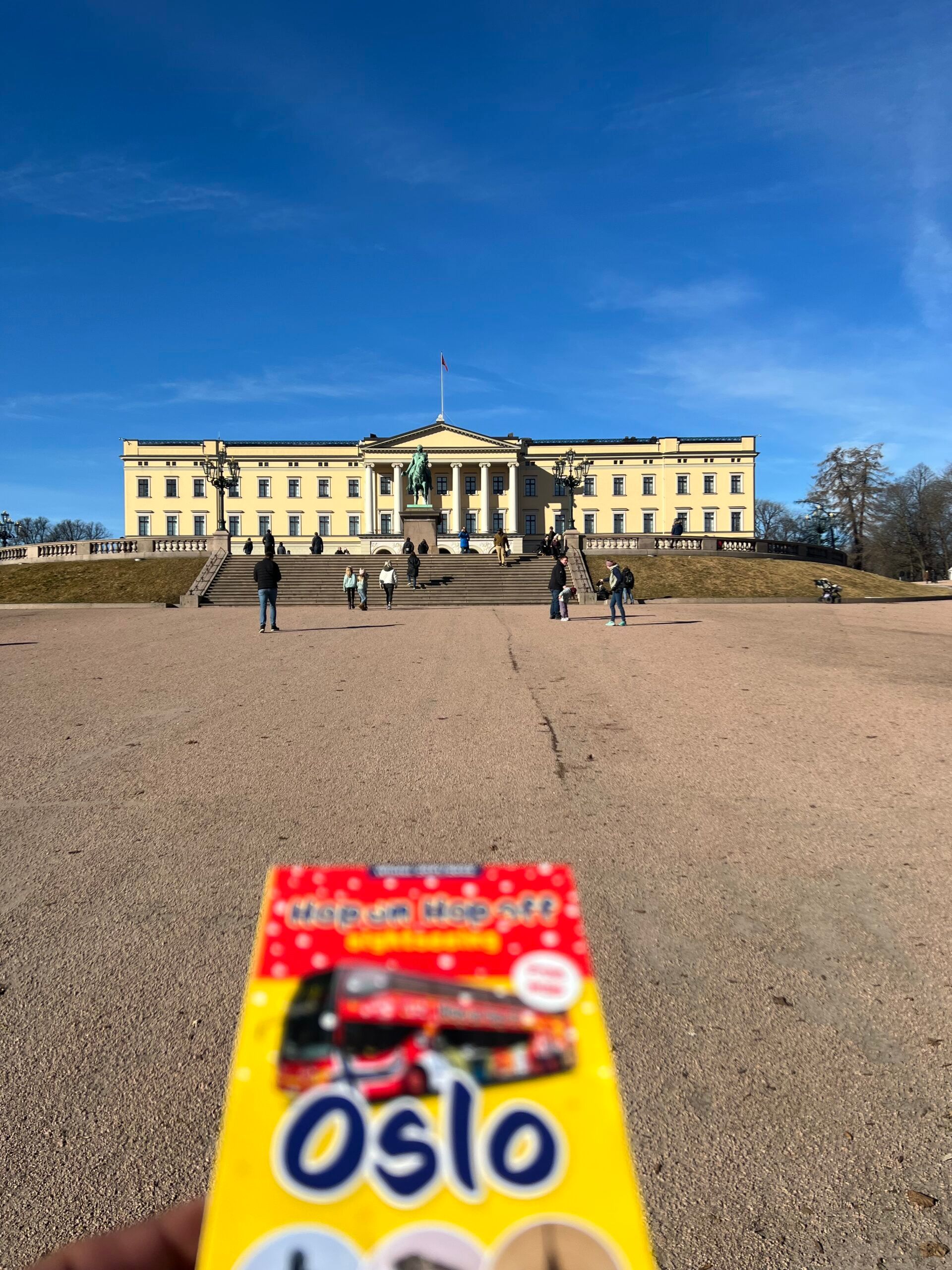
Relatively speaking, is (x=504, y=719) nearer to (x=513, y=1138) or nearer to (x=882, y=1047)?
(x=882, y=1047)

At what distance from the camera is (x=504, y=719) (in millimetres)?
8383

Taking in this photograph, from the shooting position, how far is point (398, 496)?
7462 cm

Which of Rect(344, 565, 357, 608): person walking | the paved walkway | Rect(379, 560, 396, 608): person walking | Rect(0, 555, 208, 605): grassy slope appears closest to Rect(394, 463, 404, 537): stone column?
Rect(0, 555, 208, 605): grassy slope

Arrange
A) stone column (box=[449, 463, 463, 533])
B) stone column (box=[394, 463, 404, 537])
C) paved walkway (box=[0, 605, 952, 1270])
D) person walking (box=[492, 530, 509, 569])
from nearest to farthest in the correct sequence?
paved walkway (box=[0, 605, 952, 1270]) → person walking (box=[492, 530, 509, 569]) → stone column (box=[394, 463, 404, 537]) → stone column (box=[449, 463, 463, 533])

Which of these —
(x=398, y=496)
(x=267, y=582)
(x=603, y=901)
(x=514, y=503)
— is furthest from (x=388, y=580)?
(x=514, y=503)

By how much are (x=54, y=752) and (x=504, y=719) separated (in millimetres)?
4389

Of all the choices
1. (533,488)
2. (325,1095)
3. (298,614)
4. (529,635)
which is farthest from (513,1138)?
(533,488)

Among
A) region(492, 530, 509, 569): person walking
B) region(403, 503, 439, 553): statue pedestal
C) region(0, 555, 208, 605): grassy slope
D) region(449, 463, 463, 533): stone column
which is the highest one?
region(449, 463, 463, 533): stone column

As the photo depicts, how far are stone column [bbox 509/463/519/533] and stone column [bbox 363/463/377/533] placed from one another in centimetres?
1402

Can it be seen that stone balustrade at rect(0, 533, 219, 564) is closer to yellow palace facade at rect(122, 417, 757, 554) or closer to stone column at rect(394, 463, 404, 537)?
stone column at rect(394, 463, 404, 537)

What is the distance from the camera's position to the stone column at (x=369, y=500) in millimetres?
76625

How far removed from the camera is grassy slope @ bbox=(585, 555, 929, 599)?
39438 mm

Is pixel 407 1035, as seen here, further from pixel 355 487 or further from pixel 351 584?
pixel 355 487

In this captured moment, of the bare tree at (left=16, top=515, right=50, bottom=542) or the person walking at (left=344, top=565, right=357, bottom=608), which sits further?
the bare tree at (left=16, top=515, right=50, bottom=542)
